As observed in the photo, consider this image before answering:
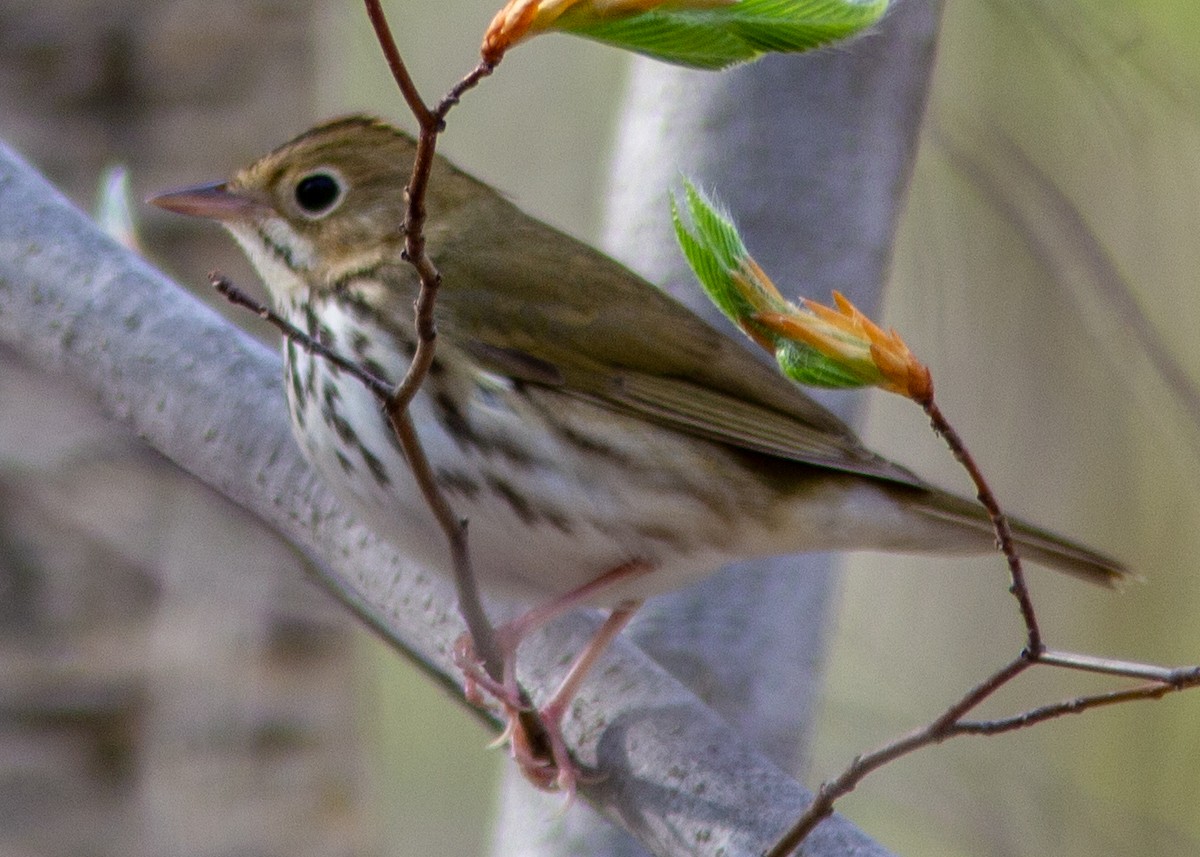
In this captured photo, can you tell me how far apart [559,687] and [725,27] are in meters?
1.29

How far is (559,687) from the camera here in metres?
2.55

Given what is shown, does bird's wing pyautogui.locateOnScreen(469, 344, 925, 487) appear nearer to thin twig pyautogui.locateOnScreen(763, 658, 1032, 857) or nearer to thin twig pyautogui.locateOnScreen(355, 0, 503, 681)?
thin twig pyautogui.locateOnScreen(355, 0, 503, 681)

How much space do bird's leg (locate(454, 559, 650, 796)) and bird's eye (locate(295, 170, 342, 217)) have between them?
0.86 metres

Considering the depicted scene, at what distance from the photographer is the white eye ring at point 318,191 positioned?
9.88ft

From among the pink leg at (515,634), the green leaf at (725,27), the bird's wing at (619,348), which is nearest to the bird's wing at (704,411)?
the bird's wing at (619,348)

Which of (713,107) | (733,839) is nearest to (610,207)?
(713,107)

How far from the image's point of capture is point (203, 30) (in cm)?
390

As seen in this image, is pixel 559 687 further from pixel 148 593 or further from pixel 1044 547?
pixel 148 593

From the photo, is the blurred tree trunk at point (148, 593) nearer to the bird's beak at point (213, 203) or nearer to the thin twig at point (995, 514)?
the bird's beak at point (213, 203)

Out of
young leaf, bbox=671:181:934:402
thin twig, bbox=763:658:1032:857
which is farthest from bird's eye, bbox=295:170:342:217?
thin twig, bbox=763:658:1032:857

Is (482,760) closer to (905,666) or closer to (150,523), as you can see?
(905,666)

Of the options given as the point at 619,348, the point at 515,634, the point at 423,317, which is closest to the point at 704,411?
the point at 619,348

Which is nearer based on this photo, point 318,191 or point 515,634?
point 515,634

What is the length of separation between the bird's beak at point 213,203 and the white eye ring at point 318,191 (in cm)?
7
